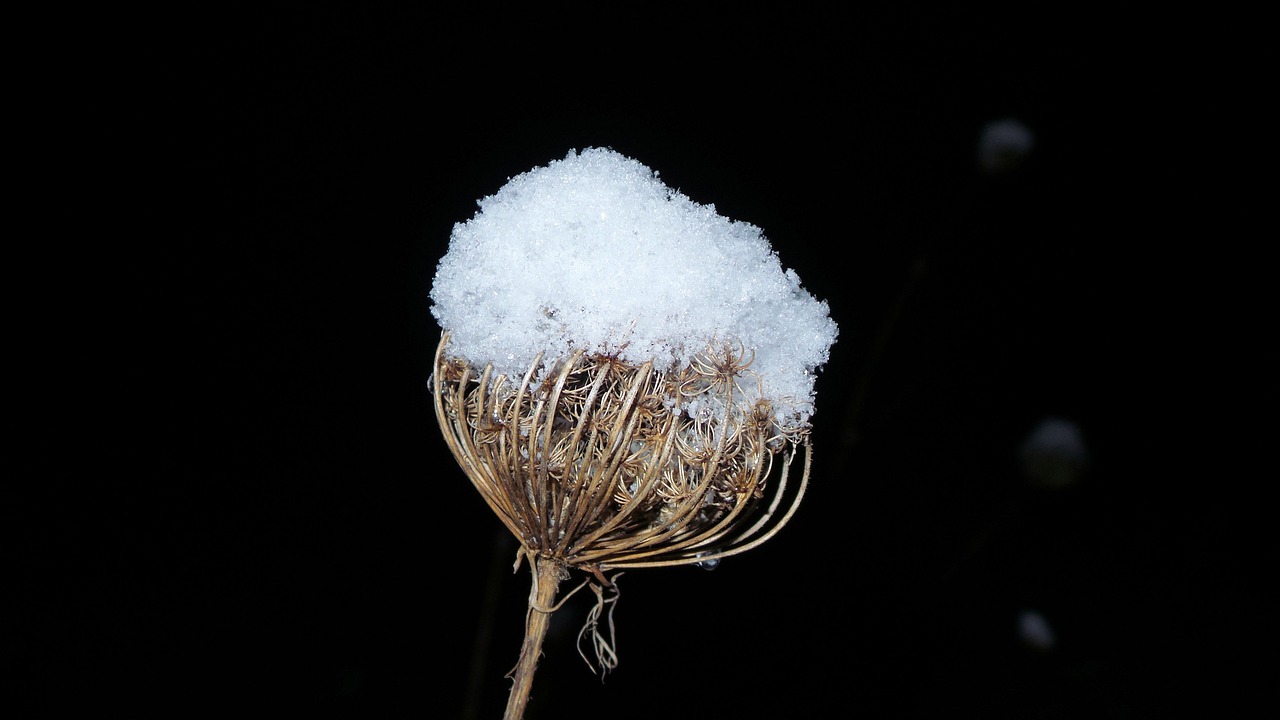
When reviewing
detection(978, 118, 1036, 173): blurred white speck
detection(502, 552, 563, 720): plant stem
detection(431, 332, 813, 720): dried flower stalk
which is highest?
detection(978, 118, 1036, 173): blurred white speck

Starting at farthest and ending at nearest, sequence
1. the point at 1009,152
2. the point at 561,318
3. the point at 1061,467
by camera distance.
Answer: the point at 1061,467, the point at 1009,152, the point at 561,318

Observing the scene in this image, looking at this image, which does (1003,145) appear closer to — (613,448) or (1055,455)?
(1055,455)

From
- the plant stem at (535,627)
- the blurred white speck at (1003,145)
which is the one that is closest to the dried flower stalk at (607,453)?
the plant stem at (535,627)

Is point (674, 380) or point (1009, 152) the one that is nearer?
point (674, 380)

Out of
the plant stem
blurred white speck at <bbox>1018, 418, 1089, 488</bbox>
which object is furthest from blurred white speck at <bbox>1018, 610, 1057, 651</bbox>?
the plant stem

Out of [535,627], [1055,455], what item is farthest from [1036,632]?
[535,627]

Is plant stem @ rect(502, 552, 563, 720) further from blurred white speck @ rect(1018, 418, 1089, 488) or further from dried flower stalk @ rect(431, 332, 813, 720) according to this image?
blurred white speck @ rect(1018, 418, 1089, 488)

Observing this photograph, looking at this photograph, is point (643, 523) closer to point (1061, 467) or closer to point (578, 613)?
point (578, 613)

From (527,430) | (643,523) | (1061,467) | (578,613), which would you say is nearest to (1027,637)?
(1061,467)
